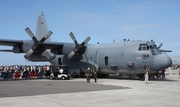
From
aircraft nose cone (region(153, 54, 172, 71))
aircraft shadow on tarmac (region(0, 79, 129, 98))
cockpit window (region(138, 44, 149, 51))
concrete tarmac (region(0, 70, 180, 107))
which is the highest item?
cockpit window (region(138, 44, 149, 51))

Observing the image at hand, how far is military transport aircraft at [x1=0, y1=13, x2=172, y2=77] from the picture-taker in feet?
65.7

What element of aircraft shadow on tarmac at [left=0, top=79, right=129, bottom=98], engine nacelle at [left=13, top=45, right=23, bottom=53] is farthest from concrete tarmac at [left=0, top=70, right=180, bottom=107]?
engine nacelle at [left=13, top=45, right=23, bottom=53]

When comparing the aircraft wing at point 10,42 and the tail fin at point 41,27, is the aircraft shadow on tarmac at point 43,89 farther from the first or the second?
the tail fin at point 41,27

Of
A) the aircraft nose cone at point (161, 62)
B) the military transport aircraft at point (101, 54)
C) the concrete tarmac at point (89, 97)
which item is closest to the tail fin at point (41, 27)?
the military transport aircraft at point (101, 54)

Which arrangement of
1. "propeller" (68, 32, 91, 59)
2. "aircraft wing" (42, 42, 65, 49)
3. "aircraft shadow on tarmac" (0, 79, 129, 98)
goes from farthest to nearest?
"propeller" (68, 32, 91, 59) < "aircraft wing" (42, 42, 65, 49) < "aircraft shadow on tarmac" (0, 79, 129, 98)

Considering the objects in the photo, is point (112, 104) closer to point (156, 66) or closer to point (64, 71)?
point (156, 66)

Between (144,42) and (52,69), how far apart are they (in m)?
9.96

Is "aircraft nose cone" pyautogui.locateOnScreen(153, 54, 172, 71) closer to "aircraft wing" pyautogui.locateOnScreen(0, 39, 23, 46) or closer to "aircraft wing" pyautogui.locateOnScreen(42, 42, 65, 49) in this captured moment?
"aircraft wing" pyautogui.locateOnScreen(42, 42, 65, 49)

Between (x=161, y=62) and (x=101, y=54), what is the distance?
6853 mm

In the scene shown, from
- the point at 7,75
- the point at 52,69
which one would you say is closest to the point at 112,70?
the point at 52,69

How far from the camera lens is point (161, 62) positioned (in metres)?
19.0

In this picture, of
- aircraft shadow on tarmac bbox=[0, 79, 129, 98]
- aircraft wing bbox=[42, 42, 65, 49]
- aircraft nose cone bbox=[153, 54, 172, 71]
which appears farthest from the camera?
aircraft wing bbox=[42, 42, 65, 49]

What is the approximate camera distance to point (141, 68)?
20312mm

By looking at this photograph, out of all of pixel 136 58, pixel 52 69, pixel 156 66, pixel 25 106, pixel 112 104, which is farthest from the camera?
pixel 52 69
